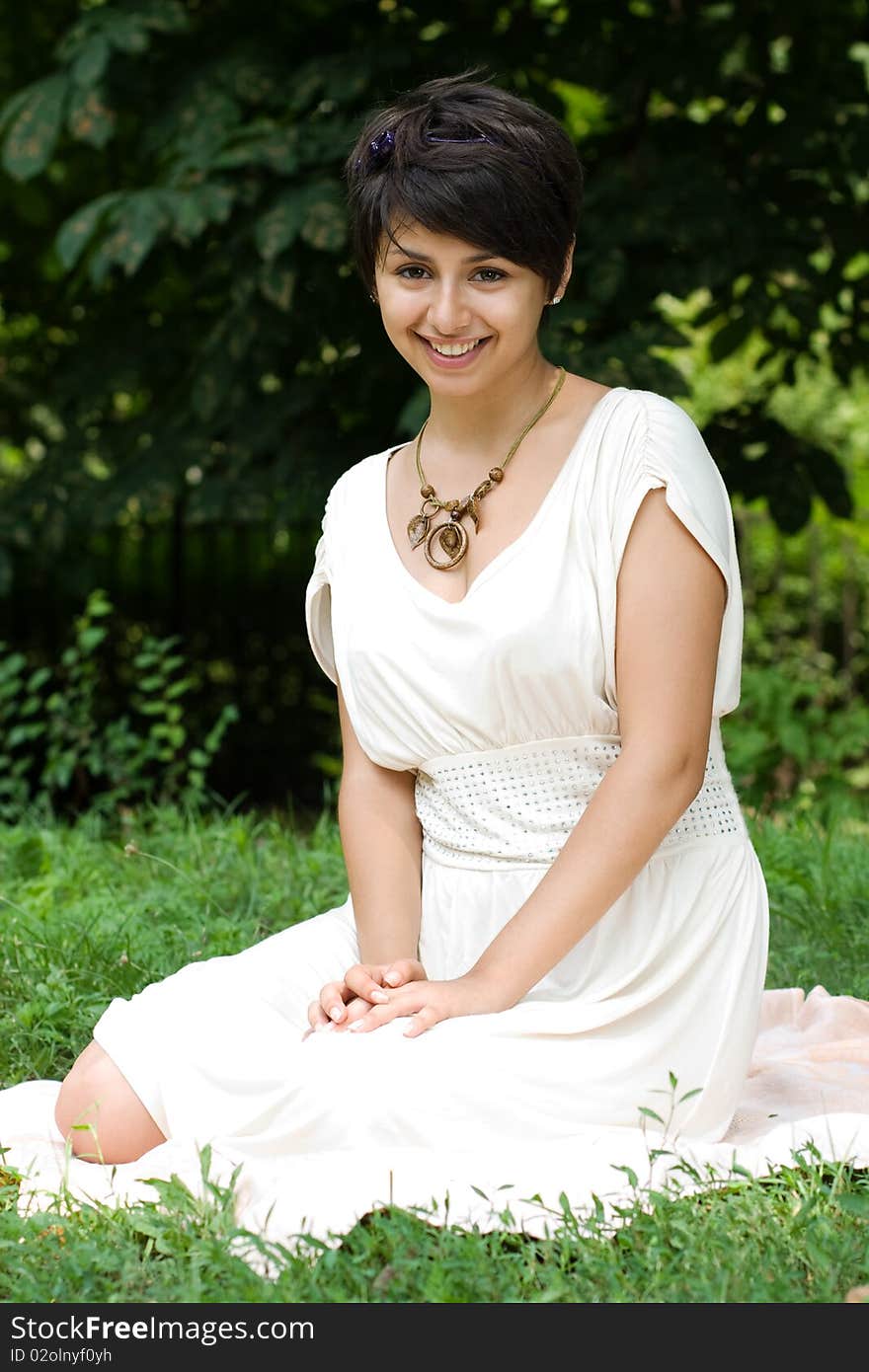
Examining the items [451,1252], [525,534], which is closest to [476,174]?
[525,534]

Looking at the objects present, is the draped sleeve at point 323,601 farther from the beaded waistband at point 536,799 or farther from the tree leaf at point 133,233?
the tree leaf at point 133,233

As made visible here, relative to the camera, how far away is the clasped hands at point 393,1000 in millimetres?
2365

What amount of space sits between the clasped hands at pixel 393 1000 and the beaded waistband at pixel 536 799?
27 cm

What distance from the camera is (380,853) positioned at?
2740mm

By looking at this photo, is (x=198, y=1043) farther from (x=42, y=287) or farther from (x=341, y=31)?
(x=42, y=287)

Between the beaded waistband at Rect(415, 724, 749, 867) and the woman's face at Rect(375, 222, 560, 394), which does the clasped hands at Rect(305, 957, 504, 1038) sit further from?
the woman's face at Rect(375, 222, 560, 394)

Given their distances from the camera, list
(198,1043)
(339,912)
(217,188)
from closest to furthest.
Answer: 1. (198,1043)
2. (339,912)
3. (217,188)

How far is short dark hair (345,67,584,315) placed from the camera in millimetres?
2383

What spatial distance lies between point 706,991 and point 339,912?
0.69m

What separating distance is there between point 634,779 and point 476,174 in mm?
932
